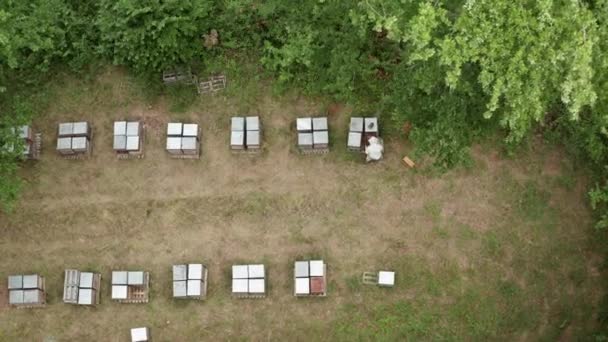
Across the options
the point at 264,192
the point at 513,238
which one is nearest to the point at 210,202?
the point at 264,192

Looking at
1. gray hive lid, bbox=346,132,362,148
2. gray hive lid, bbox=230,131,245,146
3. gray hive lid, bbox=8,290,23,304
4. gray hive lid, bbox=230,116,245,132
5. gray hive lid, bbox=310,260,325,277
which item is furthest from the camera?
gray hive lid, bbox=230,116,245,132

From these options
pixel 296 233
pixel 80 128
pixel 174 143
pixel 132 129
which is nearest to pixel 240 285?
pixel 296 233

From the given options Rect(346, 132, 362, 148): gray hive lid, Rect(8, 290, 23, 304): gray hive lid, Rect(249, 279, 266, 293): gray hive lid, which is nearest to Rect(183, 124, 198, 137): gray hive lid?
Rect(346, 132, 362, 148): gray hive lid

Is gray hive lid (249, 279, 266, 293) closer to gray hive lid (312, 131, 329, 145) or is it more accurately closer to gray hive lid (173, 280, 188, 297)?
gray hive lid (173, 280, 188, 297)

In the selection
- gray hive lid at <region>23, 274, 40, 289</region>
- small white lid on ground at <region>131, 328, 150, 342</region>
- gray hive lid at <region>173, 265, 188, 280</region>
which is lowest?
small white lid on ground at <region>131, 328, 150, 342</region>

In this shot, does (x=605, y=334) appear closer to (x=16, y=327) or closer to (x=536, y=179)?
(x=536, y=179)
